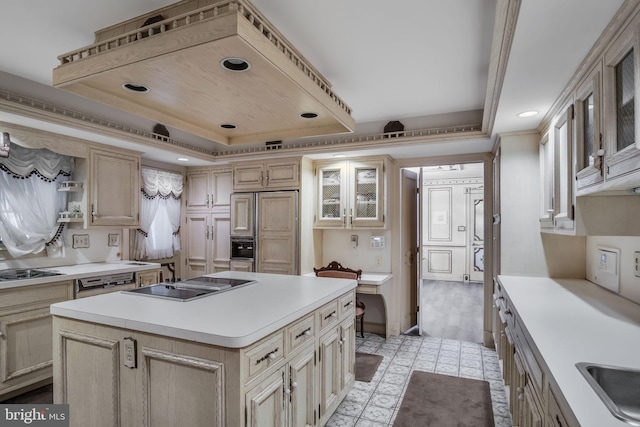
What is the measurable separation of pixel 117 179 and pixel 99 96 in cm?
203

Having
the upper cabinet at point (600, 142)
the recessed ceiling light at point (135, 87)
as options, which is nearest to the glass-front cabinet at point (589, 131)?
the upper cabinet at point (600, 142)

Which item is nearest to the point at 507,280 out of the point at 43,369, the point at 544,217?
the point at 544,217

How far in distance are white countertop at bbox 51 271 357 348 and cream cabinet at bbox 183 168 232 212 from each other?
8.40 ft

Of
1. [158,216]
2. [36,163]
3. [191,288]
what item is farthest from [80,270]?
[191,288]

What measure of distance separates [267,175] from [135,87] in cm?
241

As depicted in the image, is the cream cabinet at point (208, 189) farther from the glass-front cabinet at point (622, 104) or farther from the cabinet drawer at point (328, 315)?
the glass-front cabinet at point (622, 104)

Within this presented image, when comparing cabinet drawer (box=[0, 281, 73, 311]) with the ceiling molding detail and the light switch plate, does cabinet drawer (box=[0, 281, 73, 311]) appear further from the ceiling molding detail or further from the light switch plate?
the light switch plate

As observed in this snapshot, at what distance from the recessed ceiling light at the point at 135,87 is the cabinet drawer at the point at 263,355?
147 centimetres

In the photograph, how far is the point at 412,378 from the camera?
3084 mm

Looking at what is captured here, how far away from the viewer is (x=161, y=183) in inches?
179

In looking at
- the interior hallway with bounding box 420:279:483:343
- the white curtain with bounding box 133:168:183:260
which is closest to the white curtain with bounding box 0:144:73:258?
the white curtain with bounding box 133:168:183:260

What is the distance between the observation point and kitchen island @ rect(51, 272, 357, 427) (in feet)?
4.75

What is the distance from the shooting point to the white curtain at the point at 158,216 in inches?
170

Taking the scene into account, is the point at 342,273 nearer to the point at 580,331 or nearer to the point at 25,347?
the point at 580,331
